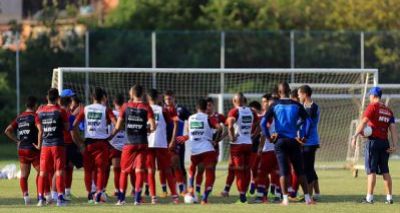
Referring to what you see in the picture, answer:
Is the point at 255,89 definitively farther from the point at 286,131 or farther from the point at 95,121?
the point at 286,131

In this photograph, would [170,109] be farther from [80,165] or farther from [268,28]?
[268,28]

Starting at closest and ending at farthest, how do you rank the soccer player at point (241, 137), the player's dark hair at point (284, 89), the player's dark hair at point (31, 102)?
1. the player's dark hair at point (284, 89)
2. the player's dark hair at point (31, 102)
3. the soccer player at point (241, 137)

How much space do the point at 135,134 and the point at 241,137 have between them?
2226 millimetres

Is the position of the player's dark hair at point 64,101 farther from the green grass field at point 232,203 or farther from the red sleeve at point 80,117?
the green grass field at point 232,203

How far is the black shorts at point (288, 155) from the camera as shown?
1859 cm

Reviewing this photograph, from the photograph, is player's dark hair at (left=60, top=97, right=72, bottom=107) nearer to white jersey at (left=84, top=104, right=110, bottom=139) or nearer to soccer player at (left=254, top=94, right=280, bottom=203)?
white jersey at (left=84, top=104, right=110, bottom=139)

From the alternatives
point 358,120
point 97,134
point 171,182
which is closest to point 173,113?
point 171,182

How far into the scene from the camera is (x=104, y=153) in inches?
781

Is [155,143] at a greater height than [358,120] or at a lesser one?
lesser

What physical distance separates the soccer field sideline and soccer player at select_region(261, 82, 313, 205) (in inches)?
19.7

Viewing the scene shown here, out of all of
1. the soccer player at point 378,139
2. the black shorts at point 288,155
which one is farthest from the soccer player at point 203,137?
the soccer player at point 378,139

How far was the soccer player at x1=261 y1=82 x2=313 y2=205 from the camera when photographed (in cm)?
1855

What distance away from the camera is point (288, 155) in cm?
1872

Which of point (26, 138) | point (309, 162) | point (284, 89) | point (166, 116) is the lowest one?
point (309, 162)
